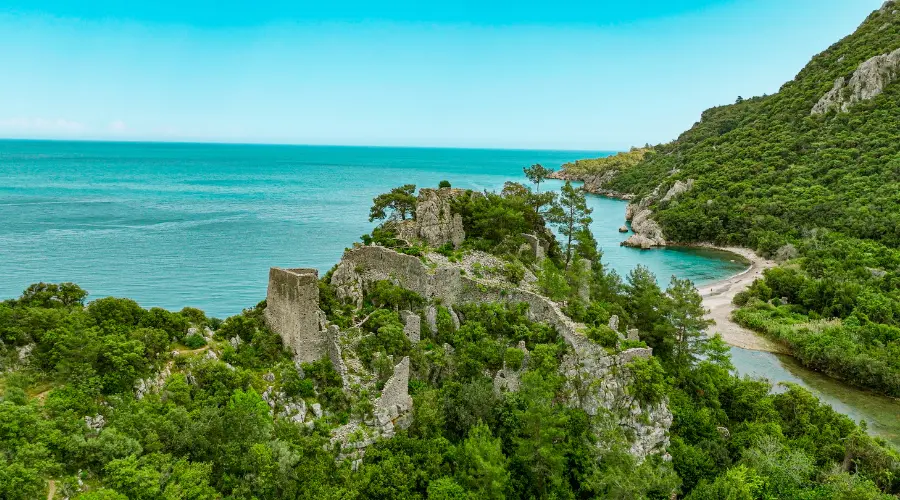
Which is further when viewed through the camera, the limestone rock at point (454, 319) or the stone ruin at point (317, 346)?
the limestone rock at point (454, 319)

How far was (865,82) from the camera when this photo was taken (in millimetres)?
104750

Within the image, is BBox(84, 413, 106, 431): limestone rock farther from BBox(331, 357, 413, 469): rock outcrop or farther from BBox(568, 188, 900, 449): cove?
BBox(568, 188, 900, 449): cove

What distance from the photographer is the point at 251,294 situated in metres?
54.8

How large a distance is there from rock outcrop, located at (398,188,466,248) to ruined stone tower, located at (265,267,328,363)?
12.4 metres

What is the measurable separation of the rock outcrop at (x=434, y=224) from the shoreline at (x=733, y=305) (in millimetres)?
21600

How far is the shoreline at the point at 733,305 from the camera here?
5538cm

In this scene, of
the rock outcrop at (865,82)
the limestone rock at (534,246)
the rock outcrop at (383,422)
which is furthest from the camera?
the rock outcrop at (865,82)

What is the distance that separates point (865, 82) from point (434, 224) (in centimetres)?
10941

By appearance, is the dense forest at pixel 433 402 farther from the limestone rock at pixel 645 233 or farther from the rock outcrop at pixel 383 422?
the limestone rock at pixel 645 233

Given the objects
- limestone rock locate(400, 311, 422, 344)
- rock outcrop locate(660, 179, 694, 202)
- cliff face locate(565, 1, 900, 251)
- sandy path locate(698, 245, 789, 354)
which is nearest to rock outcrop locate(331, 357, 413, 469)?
limestone rock locate(400, 311, 422, 344)

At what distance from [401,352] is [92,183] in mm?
154573

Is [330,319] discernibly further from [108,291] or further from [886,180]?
[886,180]

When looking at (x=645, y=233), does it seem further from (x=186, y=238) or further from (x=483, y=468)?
(x=483, y=468)

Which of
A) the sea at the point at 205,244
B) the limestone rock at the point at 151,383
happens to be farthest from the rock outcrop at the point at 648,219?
the limestone rock at the point at 151,383
